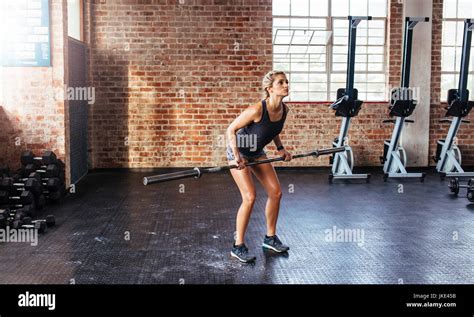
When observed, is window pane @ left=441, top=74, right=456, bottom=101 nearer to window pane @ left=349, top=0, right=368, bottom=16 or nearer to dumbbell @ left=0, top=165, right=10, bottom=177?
window pane @ left=349, top=0, right=368, bottom=16

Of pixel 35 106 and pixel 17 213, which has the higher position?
pixel 35 106

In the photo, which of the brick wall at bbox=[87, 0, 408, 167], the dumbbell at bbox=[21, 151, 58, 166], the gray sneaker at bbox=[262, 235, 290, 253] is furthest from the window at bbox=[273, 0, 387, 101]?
the gray sneaker at bbox=[262, 235, 290, 253]

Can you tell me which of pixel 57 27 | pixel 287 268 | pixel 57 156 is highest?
pixel 57 27

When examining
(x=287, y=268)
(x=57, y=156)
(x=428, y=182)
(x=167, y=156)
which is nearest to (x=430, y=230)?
(x=287, y=268)

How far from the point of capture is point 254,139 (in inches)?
173

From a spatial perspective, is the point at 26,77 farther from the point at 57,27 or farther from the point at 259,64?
the point at 259,64

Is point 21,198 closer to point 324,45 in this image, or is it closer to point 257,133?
point 257,133

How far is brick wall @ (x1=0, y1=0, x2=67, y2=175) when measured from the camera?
692 centimetres

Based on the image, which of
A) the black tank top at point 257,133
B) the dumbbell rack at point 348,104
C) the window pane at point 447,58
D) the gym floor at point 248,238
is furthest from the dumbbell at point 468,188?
the black tank top at point 257,133

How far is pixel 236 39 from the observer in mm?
9055

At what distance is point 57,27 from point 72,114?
1.25m

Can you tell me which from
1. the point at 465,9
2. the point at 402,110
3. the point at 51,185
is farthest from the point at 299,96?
the point at 51,185

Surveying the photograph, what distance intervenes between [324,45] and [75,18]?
3548 mm

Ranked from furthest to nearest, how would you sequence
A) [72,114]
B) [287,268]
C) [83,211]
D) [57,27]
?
[72,114] → [57,27] → [83,211] → [287,268]
